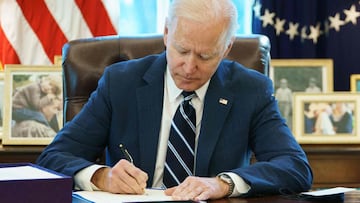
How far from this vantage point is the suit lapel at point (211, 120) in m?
2.26

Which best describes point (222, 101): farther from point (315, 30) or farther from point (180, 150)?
point (315, 30)

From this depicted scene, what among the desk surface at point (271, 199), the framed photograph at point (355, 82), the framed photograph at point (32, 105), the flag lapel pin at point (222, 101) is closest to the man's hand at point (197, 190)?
the desk surface at point (271, 199)

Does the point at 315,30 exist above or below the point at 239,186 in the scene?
above

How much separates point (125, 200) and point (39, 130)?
1702mm

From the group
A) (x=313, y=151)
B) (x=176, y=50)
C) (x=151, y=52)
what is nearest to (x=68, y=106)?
(x=151, y=52)

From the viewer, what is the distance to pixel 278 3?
390 cm

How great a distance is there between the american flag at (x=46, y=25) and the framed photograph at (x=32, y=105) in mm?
419

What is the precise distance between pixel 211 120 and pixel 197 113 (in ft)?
0.20

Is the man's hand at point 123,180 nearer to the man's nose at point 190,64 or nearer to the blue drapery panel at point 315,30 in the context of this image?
the man's nose at point 190,64

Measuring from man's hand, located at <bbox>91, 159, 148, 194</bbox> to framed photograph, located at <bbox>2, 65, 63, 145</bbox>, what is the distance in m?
1.41

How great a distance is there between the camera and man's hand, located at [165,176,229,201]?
1.75m

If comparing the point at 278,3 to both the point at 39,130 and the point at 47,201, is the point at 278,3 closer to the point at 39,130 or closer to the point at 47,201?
the point at 39,130

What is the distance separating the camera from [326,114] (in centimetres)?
349

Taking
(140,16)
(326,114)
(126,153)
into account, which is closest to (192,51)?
(126,153)
